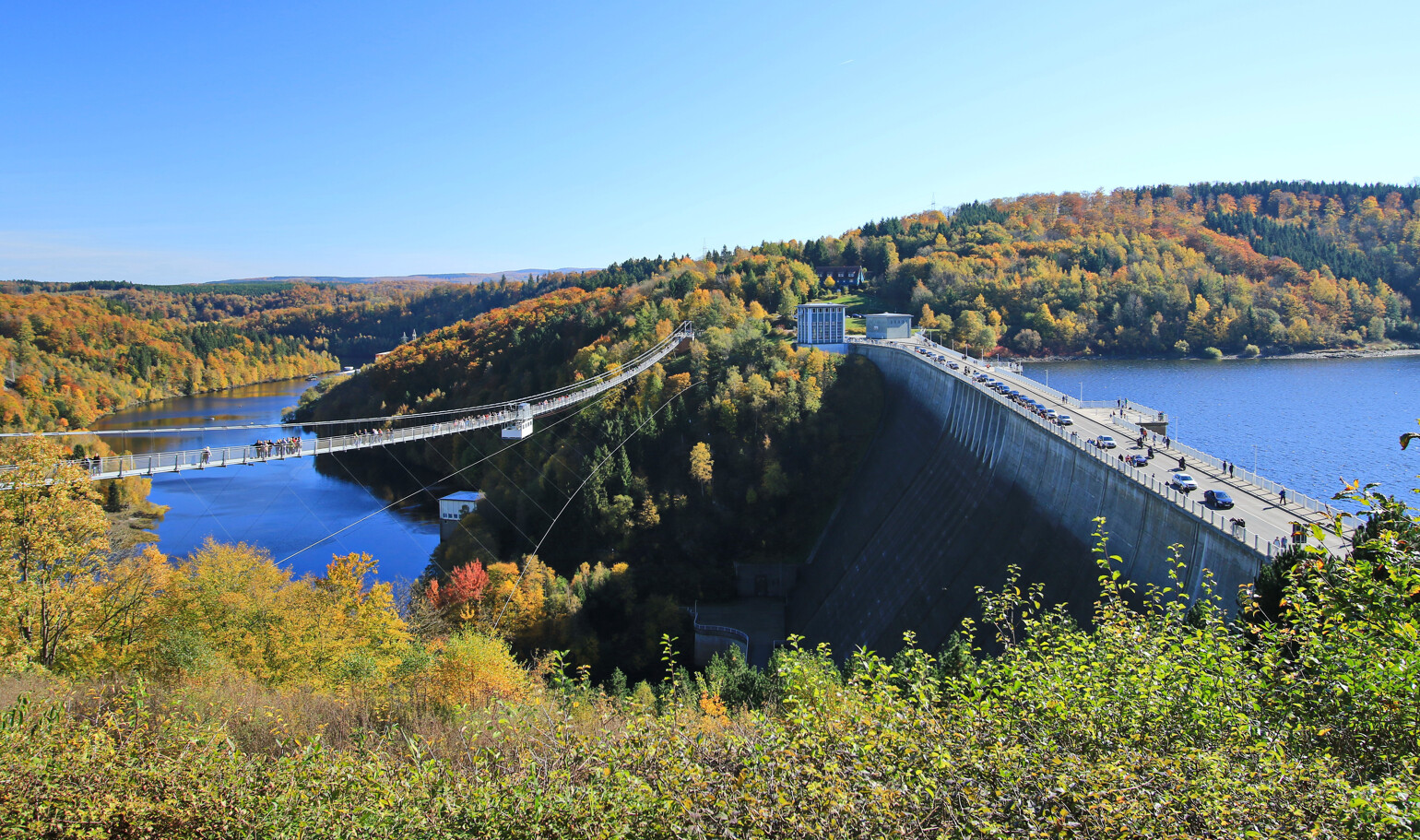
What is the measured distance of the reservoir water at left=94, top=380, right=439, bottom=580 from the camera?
47.4 m

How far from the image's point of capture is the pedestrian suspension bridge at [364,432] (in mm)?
24812

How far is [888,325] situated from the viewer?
6756cm

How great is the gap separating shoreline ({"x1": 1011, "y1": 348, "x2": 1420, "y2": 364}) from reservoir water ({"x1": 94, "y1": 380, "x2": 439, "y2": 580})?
62772 mm

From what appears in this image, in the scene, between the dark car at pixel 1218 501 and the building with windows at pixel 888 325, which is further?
the building with windows at pixel 888 325

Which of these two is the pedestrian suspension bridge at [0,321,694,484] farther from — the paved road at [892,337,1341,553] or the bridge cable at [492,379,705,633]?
the paved road at [892,337,1341,553]

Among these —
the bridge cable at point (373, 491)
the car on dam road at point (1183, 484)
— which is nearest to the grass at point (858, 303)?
the bridge cable at point (373, 491)

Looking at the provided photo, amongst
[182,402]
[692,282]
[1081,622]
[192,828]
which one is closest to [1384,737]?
[192,828]

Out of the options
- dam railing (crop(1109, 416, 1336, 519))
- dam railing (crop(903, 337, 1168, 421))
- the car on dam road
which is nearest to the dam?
dam railing (crop(1109, 416, 1336, 519))

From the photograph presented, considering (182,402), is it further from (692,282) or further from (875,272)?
(875,272)

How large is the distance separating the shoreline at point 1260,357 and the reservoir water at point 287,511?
62772 mm

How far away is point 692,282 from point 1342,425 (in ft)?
173

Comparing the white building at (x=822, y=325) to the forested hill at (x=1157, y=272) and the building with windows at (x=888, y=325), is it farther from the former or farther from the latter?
the forested hill at (x=1157, y=272)

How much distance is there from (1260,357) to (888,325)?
52.2 meters

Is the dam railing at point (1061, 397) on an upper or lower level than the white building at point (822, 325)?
lower
